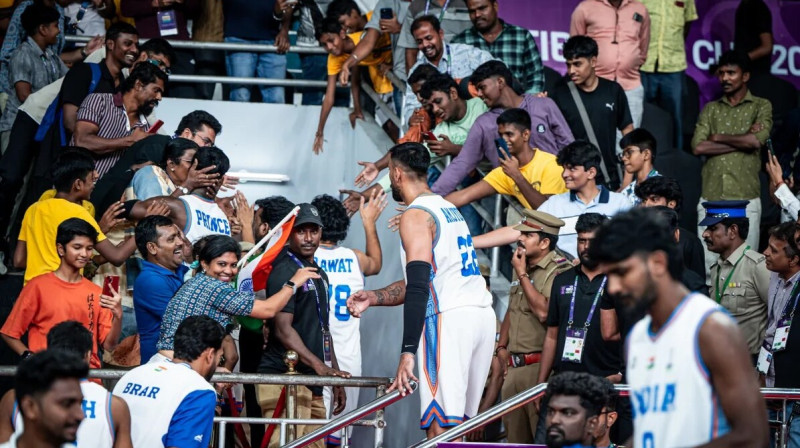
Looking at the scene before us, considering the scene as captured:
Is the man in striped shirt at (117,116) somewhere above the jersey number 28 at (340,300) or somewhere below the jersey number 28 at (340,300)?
above

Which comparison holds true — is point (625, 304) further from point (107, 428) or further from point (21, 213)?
point (21, 213)

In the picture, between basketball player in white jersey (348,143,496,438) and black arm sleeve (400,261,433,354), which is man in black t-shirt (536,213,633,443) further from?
black arm sleeve (400,261,433,354)

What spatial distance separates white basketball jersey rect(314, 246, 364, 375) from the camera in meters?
7.70

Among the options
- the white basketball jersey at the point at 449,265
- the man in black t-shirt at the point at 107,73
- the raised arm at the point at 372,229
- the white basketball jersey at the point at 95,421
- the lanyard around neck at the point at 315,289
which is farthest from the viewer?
the man in black t-shirt at the point at 107,73

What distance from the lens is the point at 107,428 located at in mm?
4988

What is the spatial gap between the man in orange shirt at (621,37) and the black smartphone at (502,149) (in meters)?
2.41

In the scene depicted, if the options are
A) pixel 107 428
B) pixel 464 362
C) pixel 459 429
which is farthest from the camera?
pixel 464 362

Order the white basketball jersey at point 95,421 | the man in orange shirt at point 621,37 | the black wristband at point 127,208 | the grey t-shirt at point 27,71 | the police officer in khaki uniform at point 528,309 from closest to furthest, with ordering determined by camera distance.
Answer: the white basketball jersey at point 95,421 < the police officer in khaki uniform at point 528,309 < the black wristband at point 127,208 < the grey t-shirt at point 27,71 < the man in orange shirt at point 621,37

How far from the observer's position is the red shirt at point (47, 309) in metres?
6.61

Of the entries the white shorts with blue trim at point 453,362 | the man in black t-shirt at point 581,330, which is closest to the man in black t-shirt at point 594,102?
the man in black t-shirt at point 581,330

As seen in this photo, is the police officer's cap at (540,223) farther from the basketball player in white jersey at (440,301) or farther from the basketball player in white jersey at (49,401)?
the basketball player in white jersey at (49,401)

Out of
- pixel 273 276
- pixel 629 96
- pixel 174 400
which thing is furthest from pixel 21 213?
pixel 629 96

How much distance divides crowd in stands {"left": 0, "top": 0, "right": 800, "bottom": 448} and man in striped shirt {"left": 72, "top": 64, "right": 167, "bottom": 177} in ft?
0.07

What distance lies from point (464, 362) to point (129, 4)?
611cm
